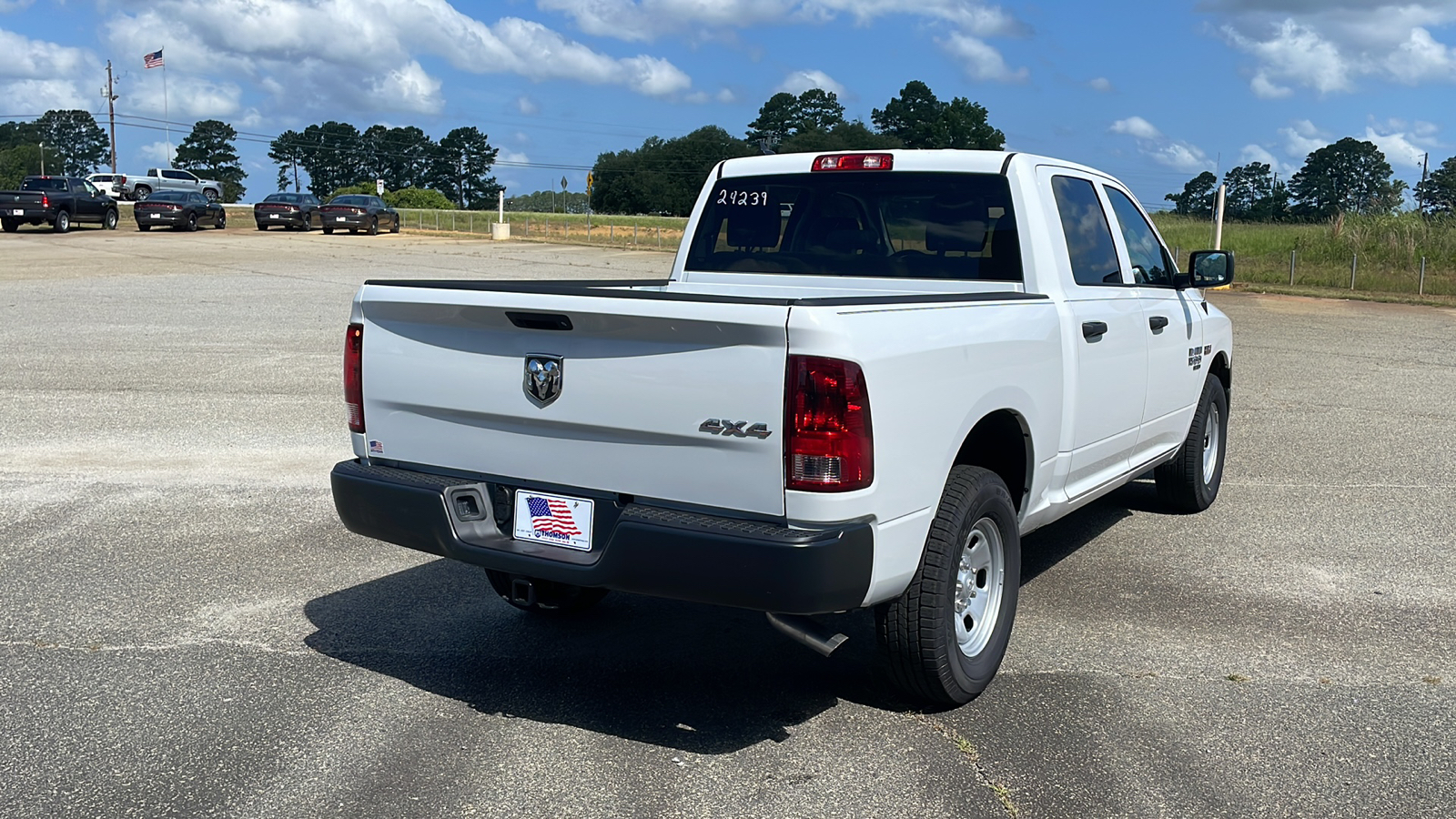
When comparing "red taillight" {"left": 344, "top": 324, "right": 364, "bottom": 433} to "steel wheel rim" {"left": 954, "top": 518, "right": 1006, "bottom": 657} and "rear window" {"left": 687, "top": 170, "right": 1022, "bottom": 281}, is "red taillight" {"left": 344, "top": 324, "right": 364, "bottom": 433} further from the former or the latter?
"steel wheel rim" {"left": 954, "top": 518, "right": 1006, "bottom": 657}

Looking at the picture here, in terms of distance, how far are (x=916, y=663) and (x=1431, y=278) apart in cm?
2950

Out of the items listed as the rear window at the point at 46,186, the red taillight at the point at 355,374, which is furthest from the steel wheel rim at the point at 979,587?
the rear window at the point at 46,186

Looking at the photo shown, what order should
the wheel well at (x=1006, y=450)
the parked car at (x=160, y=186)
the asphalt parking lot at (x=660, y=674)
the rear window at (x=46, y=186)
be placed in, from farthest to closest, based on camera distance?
the parked car at (x=160, y=186)
the rear window at (x=46, y=186)
the wheel well at (x=1006, y=450)
the asphalt parking lot at (x=660, y=674)

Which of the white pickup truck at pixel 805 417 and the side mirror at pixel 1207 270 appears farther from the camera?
the side mirror at pixel 1207 270

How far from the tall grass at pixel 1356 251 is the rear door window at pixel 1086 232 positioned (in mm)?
25257

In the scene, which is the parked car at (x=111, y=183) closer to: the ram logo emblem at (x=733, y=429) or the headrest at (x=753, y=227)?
the headrest at (x=753, y=227)

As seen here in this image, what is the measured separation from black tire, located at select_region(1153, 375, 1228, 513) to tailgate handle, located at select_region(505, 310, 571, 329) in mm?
4237

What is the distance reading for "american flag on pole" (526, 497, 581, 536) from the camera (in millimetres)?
3992

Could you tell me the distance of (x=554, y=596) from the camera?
525 centimetres

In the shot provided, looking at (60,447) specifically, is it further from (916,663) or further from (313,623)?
(916,663)

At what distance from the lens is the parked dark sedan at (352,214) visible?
1742 inches

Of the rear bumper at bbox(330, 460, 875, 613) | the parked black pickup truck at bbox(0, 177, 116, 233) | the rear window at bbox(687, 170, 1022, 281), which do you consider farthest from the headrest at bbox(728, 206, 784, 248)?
the parked black pickup truck at bbox(0, 177, 116, 233)

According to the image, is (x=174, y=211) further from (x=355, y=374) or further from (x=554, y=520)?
(x=554, y=520)

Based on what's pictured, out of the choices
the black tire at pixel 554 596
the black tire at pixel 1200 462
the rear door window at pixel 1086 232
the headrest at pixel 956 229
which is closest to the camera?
the black tire at pixel 554 596
